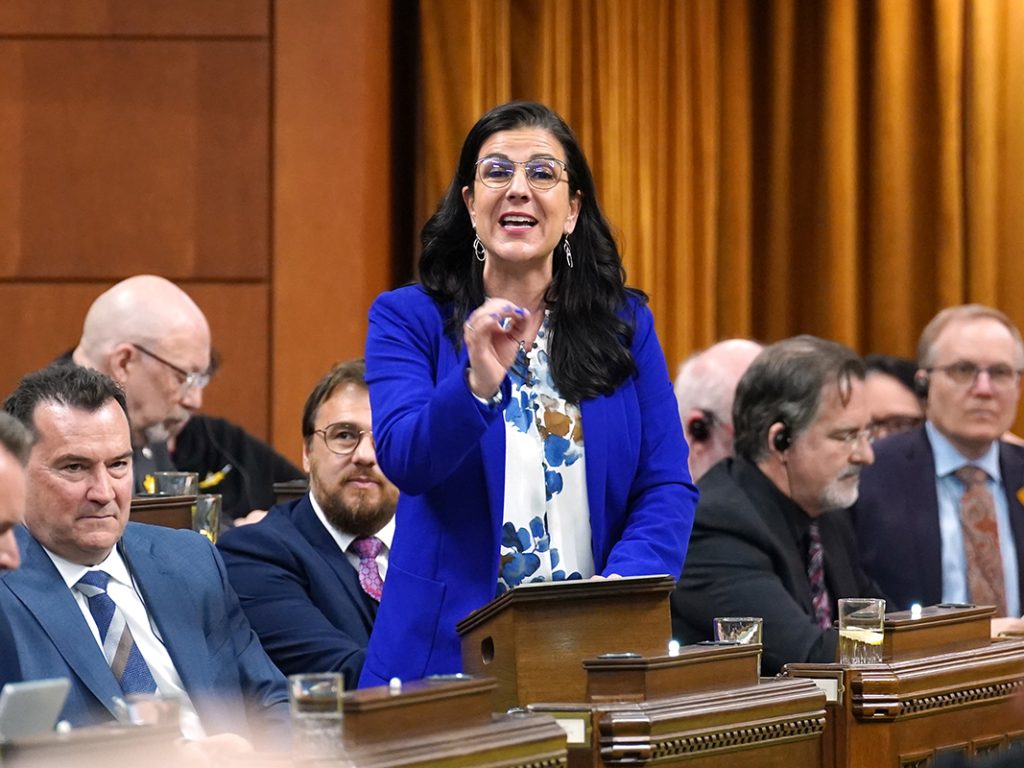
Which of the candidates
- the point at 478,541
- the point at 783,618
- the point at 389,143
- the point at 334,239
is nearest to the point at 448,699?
the point at 478,541

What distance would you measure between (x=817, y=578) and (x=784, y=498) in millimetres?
199

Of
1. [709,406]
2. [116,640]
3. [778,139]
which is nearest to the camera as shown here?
[116,640]

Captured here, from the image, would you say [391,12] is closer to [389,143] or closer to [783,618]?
[389,143]

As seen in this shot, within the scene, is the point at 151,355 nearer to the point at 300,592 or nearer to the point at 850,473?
the point at 300,592

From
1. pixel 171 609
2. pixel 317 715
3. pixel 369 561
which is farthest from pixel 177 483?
pixel 317 715

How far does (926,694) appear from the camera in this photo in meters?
2.97

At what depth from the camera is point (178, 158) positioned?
5.79 metres

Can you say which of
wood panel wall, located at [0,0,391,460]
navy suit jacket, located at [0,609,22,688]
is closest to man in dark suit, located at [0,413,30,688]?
navy suit jacket, located at [0,609,22,688]

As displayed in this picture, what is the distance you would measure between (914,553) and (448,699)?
2611mm

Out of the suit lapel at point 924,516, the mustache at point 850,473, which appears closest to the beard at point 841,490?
the mustache at point 850,473

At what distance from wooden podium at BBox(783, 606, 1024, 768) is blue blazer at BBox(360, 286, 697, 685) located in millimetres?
420

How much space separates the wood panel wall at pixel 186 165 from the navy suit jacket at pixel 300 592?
218cm

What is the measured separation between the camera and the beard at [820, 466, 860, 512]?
12.7ft

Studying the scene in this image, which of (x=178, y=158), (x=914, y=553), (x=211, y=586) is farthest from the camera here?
(x=178, y=158)
